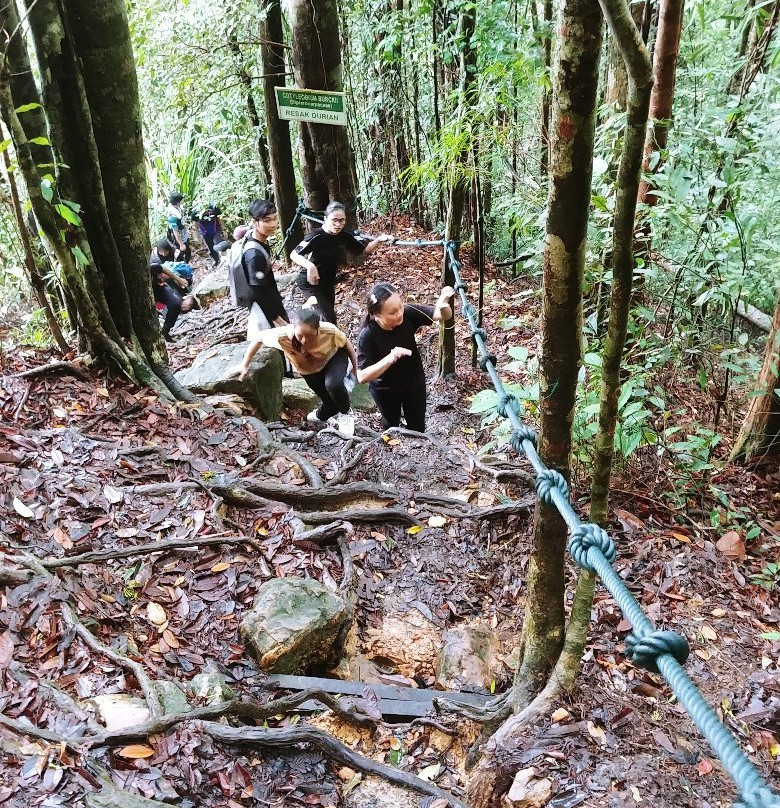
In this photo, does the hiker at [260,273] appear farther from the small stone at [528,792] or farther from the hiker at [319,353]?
the small stone at [528,792]

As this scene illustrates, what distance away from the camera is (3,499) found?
10.2 feet

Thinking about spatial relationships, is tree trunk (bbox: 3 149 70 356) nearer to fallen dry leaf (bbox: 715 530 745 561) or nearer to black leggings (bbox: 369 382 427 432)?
black leggings (bbox: 369 382 427 432)

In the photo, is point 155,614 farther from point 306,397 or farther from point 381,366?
point 306,397

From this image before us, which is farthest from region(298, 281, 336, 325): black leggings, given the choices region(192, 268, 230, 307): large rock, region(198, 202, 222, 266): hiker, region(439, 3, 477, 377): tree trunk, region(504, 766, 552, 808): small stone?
region(198, 202, 222, 266): hiker

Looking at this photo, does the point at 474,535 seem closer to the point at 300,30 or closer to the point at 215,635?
the point at 215,635

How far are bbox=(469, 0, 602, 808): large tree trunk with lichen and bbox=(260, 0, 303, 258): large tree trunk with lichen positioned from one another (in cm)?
790

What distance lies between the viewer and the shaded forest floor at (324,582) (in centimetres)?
219

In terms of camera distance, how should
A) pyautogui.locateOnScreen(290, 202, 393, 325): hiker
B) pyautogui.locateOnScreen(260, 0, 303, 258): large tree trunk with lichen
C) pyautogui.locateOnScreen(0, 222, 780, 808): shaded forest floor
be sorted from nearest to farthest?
pyautogui.locateOnScreen(0, 222, 780, 808): shaded forest floor
pyautogui.locateOnScreen(290, 202, 393, 325): hiker
pyautogui.locateOnScreen(260, 0, 303, 258): large tree trunk with lichen

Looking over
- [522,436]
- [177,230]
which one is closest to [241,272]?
[522,436]

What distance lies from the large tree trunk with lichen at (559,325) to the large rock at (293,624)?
3.31 ft

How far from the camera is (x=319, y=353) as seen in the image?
18.4ft

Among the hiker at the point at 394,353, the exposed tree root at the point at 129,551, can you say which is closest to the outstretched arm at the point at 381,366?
the hiker at the point at 394,353

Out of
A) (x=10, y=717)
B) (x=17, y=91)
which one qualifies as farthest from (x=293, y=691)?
(x=17, y=91)

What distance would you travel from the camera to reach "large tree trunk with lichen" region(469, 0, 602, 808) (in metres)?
1.85
